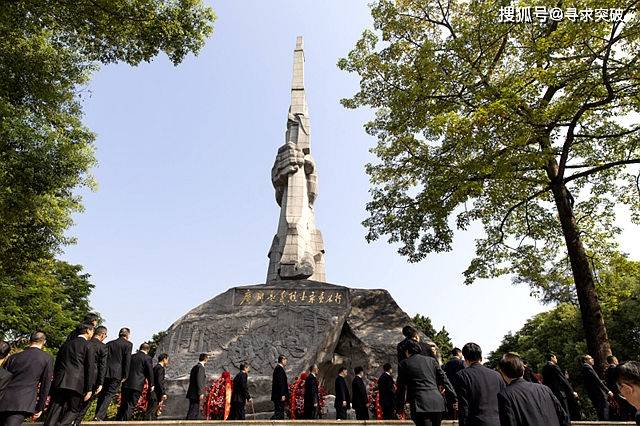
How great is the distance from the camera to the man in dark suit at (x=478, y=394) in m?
3.52

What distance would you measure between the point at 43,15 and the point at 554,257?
14.3 meters

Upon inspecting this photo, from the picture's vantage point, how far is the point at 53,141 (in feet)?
37.8

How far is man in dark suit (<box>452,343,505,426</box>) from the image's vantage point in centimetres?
352

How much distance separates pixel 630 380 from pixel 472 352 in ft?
4.90

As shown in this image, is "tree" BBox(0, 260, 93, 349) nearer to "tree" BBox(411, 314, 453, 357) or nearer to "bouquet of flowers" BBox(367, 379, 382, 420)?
"bouquet of flowers" BBox(367, 379, 382, 420)

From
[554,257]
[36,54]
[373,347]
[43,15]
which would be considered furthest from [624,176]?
[36,54]

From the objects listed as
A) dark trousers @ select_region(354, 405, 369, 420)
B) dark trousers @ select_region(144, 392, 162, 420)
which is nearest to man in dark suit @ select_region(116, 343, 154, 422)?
dark trousers @ select_region(144, 392, 162, 420)

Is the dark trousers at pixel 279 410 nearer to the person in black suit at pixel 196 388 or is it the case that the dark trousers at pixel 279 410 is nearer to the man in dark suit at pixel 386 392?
the person in black suit at pixel 196 388

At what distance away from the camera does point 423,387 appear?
4375mm

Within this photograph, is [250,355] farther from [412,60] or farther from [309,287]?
[412,60]

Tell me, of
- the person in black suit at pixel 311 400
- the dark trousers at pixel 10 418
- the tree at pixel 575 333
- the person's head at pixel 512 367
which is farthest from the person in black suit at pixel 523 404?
the tree at pixel 575 333

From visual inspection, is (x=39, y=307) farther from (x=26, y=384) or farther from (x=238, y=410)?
(x=26, y=384)

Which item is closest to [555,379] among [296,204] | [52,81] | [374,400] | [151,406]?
[374,400]

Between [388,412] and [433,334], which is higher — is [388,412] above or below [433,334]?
below
